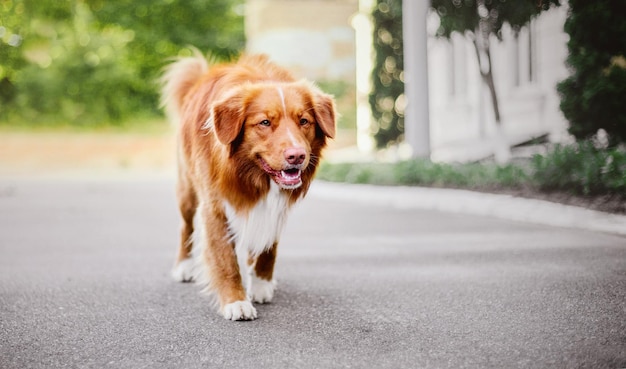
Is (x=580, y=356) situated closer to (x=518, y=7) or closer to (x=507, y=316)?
(x=507, y=316)

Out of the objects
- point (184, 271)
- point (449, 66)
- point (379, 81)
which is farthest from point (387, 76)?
point (184, 271)

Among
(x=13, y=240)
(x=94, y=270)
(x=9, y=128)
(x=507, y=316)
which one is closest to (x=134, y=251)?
(x=94, y=270)

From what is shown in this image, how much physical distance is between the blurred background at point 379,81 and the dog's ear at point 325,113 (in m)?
1.74

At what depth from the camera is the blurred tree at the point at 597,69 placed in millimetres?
6977

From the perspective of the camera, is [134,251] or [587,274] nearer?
[587,274]

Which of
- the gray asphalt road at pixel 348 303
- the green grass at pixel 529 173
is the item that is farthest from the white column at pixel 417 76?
the gray asphalt road at pixel 348 303

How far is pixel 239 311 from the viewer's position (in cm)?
350

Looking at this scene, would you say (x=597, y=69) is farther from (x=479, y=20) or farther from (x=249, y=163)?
(x=249, y=163)

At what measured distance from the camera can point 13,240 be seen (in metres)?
6.69

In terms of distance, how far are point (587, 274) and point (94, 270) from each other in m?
3.44

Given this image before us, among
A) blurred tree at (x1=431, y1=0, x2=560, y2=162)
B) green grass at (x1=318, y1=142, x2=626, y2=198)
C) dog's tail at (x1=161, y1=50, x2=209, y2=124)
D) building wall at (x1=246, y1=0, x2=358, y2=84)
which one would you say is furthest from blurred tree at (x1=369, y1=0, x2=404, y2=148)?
dog's tail at (x1=161, y1=50, x2=209, y2=124)

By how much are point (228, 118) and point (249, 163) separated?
275 millimetres

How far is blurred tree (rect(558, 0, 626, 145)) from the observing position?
6977 mm

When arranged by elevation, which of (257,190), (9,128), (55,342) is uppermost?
(9,128)
